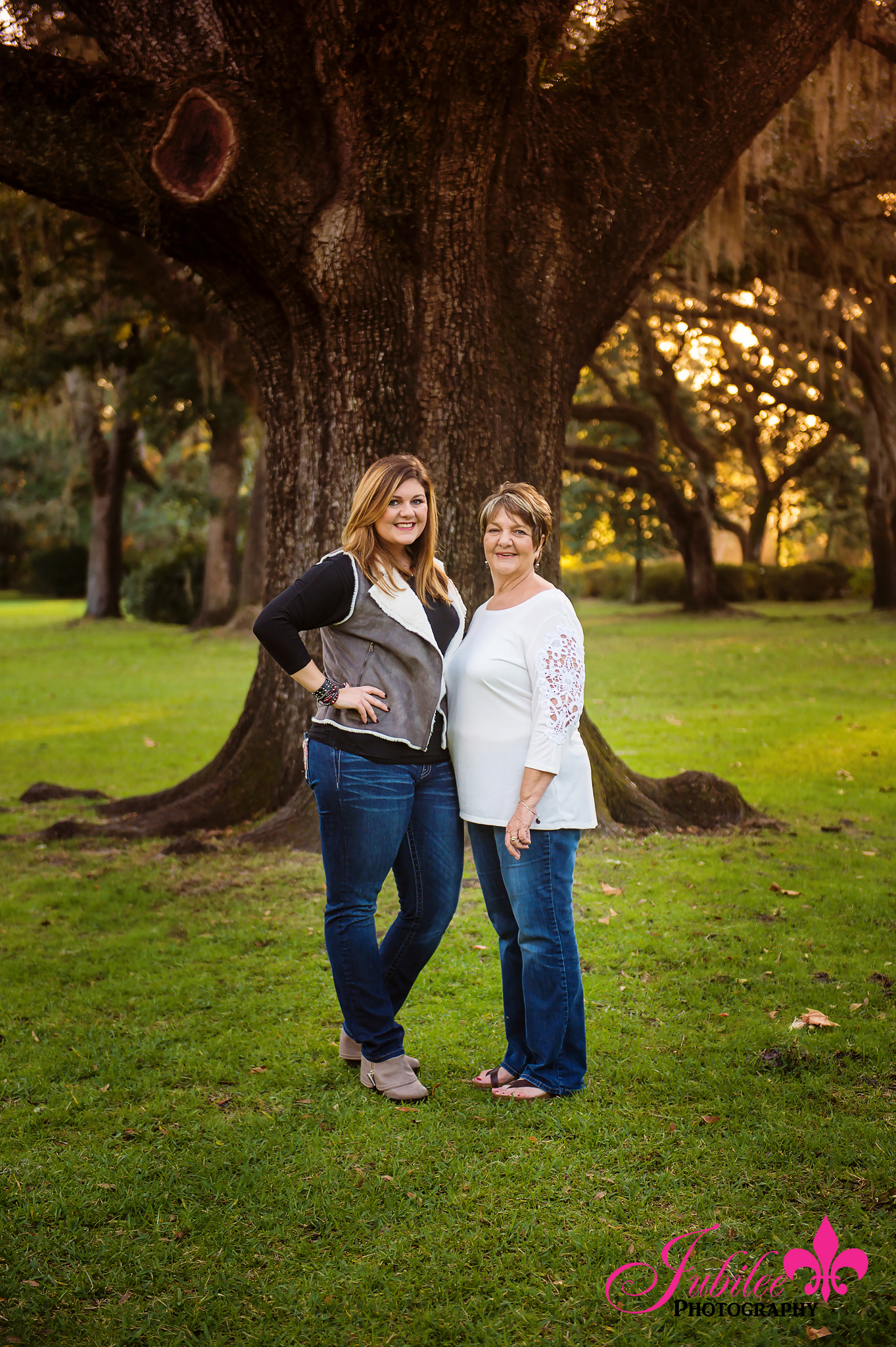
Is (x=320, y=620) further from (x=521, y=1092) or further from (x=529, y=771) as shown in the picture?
(x=521, y=1092)

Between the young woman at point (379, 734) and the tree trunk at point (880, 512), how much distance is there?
19.4 meters

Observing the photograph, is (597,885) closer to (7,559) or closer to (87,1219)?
(87,1219)

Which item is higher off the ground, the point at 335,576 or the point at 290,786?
the point at 335,576

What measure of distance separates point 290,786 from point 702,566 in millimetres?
20971

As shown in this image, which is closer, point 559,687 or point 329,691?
point 559,687

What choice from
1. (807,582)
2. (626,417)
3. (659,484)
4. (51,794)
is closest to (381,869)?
(51,794)

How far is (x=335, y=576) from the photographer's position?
3400 mm

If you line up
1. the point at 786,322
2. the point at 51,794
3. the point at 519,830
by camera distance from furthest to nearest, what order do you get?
the point at 786,322
the point at 51,794
the point at 519,830

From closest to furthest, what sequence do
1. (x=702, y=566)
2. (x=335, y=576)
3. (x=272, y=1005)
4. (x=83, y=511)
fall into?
(x=335, y=576), (x=272, y=1005), (x=702, y=566), (x=83, y=511)

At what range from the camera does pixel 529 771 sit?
3.25 metres

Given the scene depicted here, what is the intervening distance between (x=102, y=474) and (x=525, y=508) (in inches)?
947

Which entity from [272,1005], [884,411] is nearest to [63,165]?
[272,1005]

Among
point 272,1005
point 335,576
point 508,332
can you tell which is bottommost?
point 272,1005

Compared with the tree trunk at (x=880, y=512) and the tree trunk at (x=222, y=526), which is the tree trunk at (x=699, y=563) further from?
the tree trunk at (x=222, y=526)
